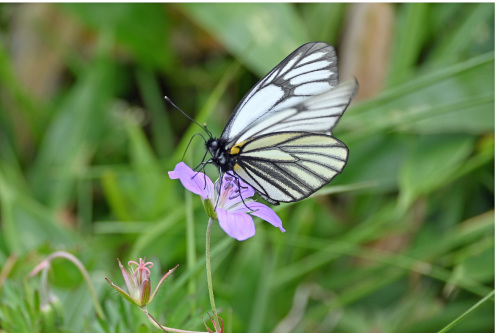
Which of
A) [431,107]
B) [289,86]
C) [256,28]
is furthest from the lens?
[256,28]

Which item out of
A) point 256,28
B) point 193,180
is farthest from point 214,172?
point 193,180

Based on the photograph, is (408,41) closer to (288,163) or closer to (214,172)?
(214,172)

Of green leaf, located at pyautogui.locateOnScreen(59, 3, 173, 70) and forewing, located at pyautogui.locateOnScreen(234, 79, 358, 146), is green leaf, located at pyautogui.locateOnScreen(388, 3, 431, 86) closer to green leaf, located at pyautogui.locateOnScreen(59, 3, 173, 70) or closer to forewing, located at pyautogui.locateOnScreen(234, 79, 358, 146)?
green leaf, located at pyautogui.locateOnScreen(59, 3, 173, 70)

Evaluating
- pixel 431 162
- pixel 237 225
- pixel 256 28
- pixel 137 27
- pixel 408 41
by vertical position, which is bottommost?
pixel 237 225

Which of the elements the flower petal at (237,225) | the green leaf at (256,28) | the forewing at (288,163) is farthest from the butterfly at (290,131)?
the green leaf at (256,28)

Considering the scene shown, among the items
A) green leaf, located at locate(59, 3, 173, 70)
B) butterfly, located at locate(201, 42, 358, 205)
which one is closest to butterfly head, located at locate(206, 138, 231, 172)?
butterfly, located at locate(201, 42, 358, 205)

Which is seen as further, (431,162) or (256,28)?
(256,28)

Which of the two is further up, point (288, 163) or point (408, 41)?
point (408, 41)
